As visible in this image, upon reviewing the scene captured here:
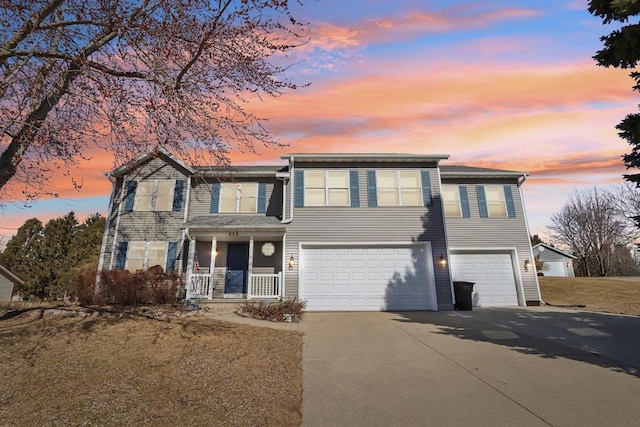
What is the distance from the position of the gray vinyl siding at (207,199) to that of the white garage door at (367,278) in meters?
2.98

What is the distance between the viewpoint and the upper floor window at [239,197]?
14.4 m

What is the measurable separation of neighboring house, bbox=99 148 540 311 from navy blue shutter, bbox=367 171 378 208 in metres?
0.05

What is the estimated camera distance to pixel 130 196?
1434 centimetres

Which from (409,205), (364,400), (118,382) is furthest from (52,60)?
(409,205)

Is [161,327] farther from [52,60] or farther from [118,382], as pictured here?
[52,60]

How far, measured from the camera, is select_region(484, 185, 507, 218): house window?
1419 cm

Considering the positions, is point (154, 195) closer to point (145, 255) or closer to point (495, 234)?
point (145, 255)

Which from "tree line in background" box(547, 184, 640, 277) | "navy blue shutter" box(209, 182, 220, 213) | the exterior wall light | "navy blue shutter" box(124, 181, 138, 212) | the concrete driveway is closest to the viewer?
the concrete driveway

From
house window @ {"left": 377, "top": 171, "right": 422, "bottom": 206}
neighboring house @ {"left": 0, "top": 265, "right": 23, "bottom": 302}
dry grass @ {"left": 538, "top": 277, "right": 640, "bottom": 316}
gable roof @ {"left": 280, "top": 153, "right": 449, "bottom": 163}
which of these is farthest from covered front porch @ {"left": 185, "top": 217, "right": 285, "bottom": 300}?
neighboring house @ {"left": 0, "top": 265, "right": 23, "bottom": 302}

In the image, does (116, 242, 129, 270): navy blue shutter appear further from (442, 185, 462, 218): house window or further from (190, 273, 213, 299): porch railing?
(442, 185, 462, 218): house window

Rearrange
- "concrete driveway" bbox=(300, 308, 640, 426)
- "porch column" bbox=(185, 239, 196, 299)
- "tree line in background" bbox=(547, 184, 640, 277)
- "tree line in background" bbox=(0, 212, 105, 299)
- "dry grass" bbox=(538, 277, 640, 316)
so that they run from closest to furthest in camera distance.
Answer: "concrete driveway" bbox=(300, 308, 640, 426) → "porch column" bbox=(185, 239, 196, 299) → "dry grass" bbox=(538, 277, 640, 316) → "tree line in background" bbox=(0, 212, 105, 299) → "tree line in background" bbox=(547, 184, 640, 277)

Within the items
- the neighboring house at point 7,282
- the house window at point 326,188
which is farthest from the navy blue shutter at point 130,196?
the neighboring house at point 7,282

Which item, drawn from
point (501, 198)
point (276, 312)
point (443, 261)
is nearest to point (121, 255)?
point (276, 312)

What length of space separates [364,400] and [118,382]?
3.32 m
